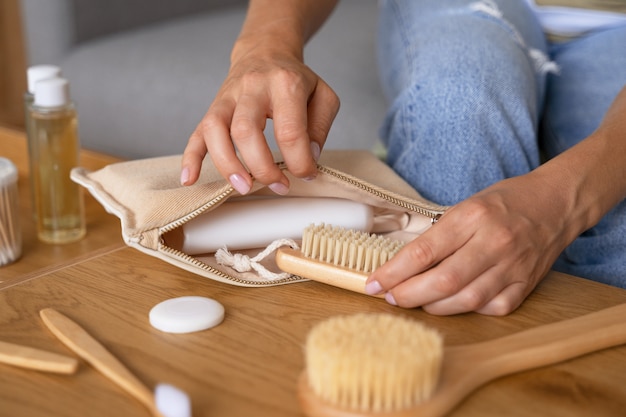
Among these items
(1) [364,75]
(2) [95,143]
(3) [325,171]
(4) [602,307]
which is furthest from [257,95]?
(2) [95,143]

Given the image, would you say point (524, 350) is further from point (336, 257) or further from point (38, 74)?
point (38, 74)

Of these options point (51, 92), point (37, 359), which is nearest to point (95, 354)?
point (37, 359)

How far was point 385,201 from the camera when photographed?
72 cm

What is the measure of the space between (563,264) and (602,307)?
0.20 meters

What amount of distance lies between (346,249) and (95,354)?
22 cm

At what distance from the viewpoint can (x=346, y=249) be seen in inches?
24.8

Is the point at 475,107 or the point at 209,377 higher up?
the point at 475,107

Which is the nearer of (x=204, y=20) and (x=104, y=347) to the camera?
(x=104, y=347)

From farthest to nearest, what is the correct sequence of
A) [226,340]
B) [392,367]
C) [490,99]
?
[490,99] → [226,340] → [392,367]

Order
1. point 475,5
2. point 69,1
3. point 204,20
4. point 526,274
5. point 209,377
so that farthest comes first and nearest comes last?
1. point 204,20
2. point 69,1
3. point 475,5
4. point 526,274
5. point 209,377

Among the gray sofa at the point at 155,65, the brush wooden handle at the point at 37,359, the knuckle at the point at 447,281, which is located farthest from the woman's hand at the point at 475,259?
the gray sofa at the point at 155,65

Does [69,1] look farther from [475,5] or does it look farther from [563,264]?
[563,264]

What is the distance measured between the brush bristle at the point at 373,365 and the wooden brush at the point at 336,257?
141mm

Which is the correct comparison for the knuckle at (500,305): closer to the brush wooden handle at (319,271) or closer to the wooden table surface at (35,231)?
the brush wooden handle at (319,271)
